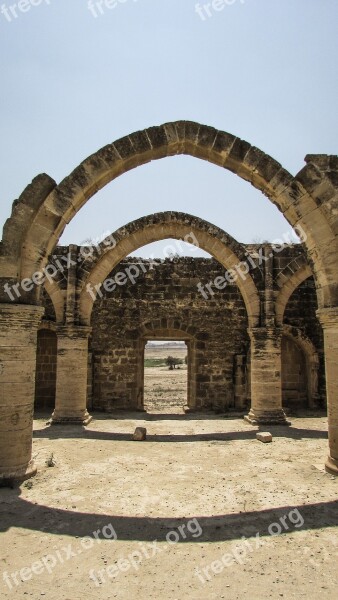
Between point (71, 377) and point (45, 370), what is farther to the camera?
point (45, 370)

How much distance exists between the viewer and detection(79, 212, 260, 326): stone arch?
958 centimetres

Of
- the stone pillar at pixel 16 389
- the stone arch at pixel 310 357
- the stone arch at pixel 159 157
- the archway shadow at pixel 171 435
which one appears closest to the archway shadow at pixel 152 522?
the stone pillar at pixel 16 389

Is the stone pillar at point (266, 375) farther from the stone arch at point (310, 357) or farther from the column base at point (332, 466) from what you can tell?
the column base at point (332, 466)

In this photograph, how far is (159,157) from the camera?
5.78 meters

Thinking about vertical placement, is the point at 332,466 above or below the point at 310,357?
below

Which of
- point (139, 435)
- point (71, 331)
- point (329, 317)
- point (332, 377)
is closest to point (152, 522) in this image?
point (332, 377)

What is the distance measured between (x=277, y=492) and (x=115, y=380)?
8268 mm

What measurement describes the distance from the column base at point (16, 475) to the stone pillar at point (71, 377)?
14.1 feet

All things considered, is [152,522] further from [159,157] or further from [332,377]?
[159,157]

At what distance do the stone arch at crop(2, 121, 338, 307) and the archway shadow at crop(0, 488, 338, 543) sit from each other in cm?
260

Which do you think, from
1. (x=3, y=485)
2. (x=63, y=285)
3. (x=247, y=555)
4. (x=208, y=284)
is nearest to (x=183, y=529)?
(x=247, y=555)

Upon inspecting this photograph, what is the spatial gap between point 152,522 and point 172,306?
908 centimetres

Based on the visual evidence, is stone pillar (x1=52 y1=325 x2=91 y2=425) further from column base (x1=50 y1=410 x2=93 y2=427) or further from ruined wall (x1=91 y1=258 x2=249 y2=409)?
ruined wall (x1=91 y1=258 x2=249 y2=409)

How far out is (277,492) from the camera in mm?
4434
